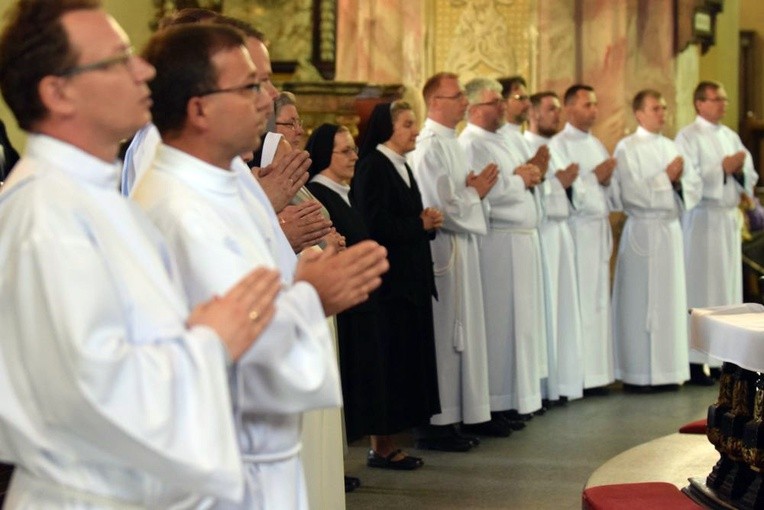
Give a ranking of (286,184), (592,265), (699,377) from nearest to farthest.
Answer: (286,184), (592,265), (699,377)

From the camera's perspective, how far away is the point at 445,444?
819cm

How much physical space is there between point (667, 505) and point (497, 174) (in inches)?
131

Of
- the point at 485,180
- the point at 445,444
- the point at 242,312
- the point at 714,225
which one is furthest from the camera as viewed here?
the point at 714,225

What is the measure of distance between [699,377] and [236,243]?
8192 mm

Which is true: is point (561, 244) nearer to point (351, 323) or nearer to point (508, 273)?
point (508, 273)

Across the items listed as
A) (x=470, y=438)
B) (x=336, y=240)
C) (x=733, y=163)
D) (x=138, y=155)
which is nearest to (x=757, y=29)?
(x=733, y=163)

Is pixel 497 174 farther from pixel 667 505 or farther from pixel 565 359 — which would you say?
pixel 667 505

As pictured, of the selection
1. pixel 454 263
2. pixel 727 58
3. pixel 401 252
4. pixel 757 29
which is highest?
pixel 757 29

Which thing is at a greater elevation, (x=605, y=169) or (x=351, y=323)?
(x=605, y=169)

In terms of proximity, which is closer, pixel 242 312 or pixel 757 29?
pixel 242 312

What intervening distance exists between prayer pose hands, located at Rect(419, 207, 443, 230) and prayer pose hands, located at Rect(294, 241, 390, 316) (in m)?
4.84

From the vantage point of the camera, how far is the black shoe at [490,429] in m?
8.61

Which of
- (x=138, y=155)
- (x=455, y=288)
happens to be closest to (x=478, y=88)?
(x=455, y=288)

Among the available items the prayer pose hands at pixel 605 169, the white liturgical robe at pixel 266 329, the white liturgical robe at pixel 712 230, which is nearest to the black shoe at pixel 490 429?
the prayer pose hands at pixel 605 169
